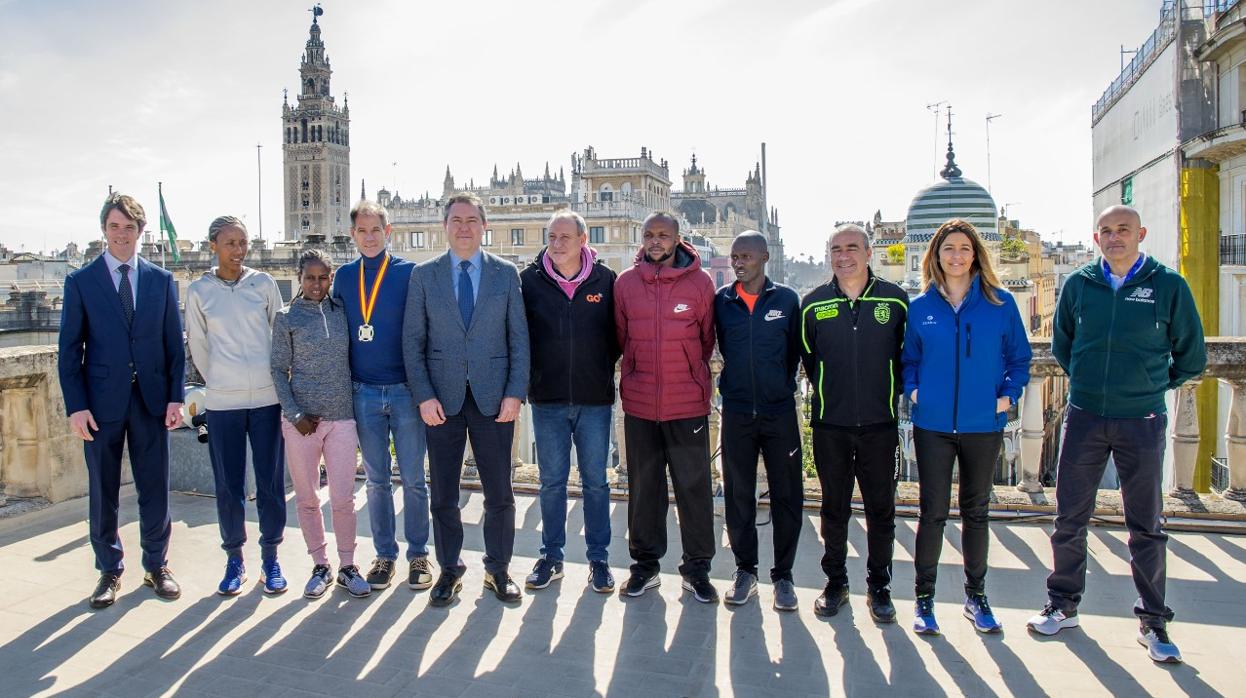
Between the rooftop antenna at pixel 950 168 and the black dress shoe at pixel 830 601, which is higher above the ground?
the rooftop antenna at pixel 950 168

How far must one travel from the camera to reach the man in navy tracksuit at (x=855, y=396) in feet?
14.4

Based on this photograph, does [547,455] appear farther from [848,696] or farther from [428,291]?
[848,696]

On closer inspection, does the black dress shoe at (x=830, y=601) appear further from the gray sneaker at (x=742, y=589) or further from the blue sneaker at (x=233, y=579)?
the blue sneaker at (x=233, y=579)

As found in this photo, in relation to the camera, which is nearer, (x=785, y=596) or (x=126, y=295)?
(x=785, y=596)

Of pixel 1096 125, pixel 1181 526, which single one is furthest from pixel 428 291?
pixel 1096 125

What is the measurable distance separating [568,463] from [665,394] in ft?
2.48

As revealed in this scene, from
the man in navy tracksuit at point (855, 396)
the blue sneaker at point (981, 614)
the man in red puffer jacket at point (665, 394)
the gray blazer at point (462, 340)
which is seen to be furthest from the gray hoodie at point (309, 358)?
the blue sneaker at point (981, 614)

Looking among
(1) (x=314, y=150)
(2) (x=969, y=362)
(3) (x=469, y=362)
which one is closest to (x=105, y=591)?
(3) (x=469, y=362)

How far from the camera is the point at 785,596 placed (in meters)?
4.43

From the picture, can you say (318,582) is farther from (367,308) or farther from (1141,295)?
(1141,295)

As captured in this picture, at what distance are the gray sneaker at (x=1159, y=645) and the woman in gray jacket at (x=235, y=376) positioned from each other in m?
4.33

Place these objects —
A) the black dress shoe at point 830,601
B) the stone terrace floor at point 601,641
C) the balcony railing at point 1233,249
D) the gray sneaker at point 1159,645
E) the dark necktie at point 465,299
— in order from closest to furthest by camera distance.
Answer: the stone terrace floor at point 601,641 < the gray sneaker at point 1159,645 < the black dress shoe at point 830,601 < the dark necktie at point 465,299 < the balcony railing at point 1233,249

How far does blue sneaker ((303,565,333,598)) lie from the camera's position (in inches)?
183

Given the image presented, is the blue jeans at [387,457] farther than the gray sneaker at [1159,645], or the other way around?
the blue jeans at [387,457]
